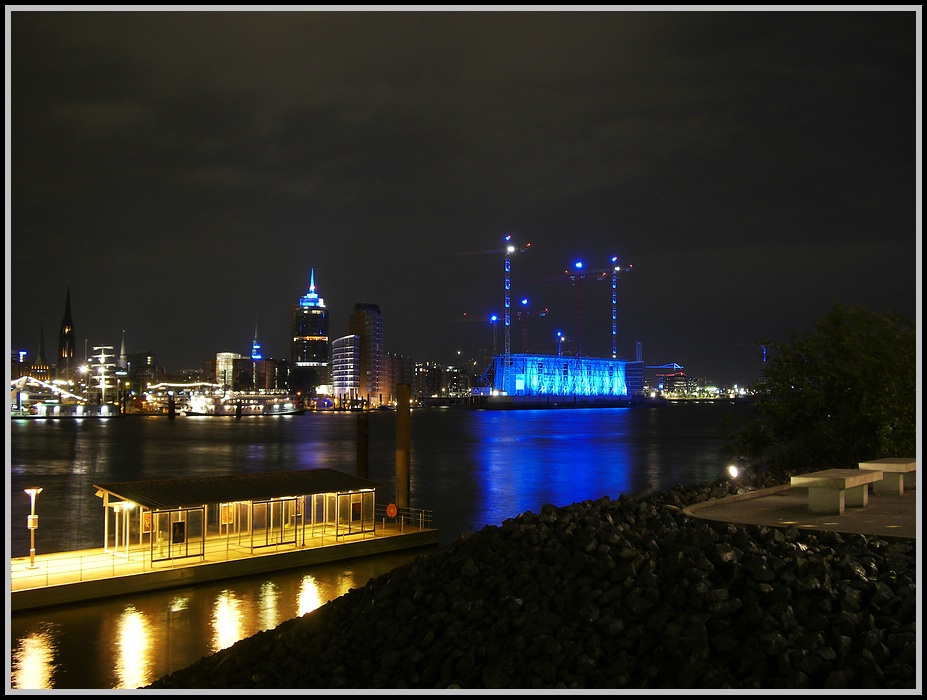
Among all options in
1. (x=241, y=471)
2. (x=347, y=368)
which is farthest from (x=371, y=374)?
(x=241, y=471)

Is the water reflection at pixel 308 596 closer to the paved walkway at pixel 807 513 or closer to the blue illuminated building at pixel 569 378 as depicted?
the paved walkway at pixel 807 513

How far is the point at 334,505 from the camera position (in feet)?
53.5

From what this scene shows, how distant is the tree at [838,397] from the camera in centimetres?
1705

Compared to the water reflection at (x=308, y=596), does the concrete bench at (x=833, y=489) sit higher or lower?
higher

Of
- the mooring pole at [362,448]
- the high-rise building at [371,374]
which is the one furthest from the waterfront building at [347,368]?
the mooring pole at [362,448]

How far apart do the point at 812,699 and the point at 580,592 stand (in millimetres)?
2423

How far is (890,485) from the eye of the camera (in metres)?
11.4

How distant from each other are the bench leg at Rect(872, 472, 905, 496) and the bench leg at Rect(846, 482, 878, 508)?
51.8 inches

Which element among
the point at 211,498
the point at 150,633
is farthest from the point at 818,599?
the point at 211,498

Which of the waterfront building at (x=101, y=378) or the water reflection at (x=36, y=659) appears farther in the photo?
the waterfront building at (x=101, y=378)

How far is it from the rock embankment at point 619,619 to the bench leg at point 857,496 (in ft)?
6.98

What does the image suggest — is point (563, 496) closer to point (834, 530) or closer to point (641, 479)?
point (641, 479)

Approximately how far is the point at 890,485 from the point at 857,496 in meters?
1.55

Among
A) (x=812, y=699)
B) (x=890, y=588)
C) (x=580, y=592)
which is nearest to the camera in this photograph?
(x=812, y=699)
